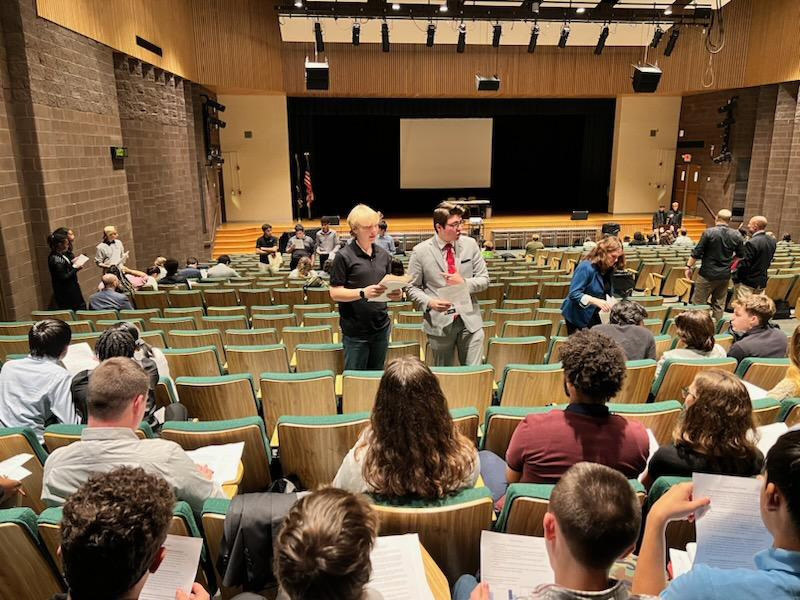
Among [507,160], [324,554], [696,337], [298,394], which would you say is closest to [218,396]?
[298,394]

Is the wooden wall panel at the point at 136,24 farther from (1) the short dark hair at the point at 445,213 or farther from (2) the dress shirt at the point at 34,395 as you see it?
(1) the short dark hair at the point at 445,213

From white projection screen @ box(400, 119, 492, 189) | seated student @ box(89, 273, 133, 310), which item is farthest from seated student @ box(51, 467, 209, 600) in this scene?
white projection screen @ box(400, 119, 492, 189)

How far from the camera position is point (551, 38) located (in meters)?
15.3

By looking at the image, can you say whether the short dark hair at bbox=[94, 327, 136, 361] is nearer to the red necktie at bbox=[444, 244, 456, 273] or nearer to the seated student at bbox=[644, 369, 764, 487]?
the red necktie at bbox=[444, 244, 456, 273]

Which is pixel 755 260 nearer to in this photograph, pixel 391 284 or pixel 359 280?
pixel 391 284

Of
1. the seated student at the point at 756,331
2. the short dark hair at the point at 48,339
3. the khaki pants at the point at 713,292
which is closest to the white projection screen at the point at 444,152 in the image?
the khaki pants at the point at 713,292

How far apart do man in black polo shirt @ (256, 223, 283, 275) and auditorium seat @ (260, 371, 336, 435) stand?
6773 millimetres

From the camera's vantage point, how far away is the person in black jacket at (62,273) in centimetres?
680

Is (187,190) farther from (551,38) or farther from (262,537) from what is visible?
(262,537)

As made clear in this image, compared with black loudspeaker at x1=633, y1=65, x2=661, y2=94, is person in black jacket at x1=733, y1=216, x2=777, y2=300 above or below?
below

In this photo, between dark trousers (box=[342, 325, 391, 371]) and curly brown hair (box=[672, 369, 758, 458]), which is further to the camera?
dark trousers (box=[342, 325, 391, 371])

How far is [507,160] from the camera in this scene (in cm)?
2034

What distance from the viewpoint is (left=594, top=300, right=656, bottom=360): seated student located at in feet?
12.0

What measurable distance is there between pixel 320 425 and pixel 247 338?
2.42 meters
